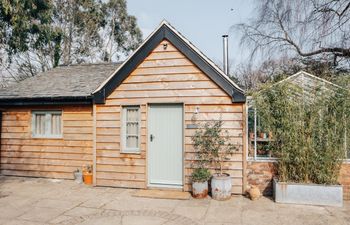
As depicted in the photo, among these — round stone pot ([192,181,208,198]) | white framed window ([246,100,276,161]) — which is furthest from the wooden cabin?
round stone pot ([192,181,208,198])

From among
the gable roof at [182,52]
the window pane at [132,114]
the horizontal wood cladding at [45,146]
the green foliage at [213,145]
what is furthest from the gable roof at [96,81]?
the green foliage at [213,145]

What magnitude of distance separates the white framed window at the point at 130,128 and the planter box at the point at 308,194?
12.6 ft

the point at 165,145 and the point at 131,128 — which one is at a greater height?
the point at 131,128

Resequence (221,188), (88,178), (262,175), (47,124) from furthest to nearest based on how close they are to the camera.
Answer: (47,124) < (88,178) < (262,175) < (221,188)

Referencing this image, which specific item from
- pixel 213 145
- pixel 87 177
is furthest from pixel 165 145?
pixel 87 177

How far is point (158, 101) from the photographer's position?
7.21 m

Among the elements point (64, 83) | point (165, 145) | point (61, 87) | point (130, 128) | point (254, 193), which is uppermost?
point (64, 83)

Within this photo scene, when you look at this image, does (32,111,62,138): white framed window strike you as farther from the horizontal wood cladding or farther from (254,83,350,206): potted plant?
(254,83,350,206): potted plant

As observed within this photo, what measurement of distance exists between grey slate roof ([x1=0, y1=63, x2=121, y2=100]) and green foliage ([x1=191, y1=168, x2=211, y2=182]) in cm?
387

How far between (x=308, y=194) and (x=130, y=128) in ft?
15.7

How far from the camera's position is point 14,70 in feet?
69.1

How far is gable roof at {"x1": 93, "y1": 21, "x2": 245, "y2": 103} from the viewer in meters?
6.71

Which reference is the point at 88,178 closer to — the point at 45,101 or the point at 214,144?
the point at 45,101

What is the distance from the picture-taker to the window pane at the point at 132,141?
7.51m
